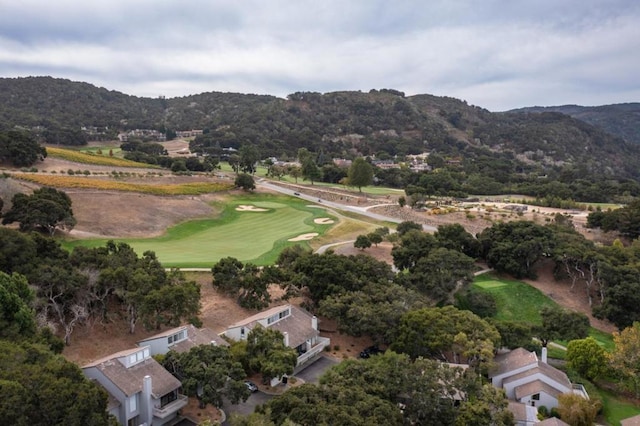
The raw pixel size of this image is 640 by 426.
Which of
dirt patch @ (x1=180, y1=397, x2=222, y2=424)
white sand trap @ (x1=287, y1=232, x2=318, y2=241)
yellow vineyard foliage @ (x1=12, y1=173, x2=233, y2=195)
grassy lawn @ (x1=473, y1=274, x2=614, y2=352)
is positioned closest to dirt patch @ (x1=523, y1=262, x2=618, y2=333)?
grassy lawn @ (x1=473, y1=274, x2=614, y2=352)

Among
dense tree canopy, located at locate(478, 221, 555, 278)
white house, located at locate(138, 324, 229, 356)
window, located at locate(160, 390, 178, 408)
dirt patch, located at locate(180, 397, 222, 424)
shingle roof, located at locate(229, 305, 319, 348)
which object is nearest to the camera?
window, located at locate(160, 390, 178, 408)

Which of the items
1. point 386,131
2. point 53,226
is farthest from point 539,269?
point 386,131

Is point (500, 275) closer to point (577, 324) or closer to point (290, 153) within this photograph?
point (577, 324)

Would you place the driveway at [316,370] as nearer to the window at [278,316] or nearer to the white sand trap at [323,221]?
the window at [278,316]

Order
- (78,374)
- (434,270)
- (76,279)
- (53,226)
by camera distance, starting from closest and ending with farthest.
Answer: (78,374), (76,279), (434,270), (53,226)

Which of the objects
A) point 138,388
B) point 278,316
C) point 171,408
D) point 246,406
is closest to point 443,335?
point 278,316

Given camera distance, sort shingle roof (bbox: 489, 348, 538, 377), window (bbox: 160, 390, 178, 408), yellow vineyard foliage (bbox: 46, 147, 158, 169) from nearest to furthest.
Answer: window (bbox: 160, 390, 178, 408)
shingle roof (bbox: 489, 348, 538, 377)
yellow vineyard foliage (bbox: 46, 147, 158, 169)

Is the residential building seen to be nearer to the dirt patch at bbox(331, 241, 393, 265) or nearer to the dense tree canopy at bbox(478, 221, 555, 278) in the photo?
the dense tree canopy at bbox(478, 221, 555, 278)
